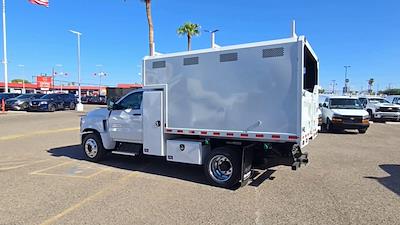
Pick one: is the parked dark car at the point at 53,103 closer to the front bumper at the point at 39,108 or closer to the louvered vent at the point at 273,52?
the front bumper at the point at 39,108

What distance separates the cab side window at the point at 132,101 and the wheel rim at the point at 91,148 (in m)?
1.44

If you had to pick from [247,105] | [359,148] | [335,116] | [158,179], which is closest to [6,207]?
[158,179]

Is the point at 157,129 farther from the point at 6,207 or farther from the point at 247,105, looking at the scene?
the point at 6,207

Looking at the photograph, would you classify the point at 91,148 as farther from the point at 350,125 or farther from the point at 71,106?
the point at 71,106

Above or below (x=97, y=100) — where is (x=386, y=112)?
below

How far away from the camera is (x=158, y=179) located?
749 centimetres

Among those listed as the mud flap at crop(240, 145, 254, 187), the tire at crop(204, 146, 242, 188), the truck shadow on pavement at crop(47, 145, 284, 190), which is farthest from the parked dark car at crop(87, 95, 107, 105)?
the mud flap at crop(240, 145, 254, 187)

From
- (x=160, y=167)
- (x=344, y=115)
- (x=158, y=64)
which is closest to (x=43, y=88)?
(x=344, y=115)

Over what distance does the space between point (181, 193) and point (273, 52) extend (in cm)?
319

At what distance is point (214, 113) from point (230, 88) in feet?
2.10

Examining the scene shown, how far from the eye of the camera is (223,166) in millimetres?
7043

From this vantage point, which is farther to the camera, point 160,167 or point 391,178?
point 160,167

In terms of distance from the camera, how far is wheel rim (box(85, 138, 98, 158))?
9.46 m

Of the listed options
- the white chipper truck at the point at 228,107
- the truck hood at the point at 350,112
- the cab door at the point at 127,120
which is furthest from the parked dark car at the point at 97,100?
the white chipper truck at the point at 228,107
